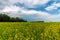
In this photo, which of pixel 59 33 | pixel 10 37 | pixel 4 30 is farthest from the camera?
pixel 4 30

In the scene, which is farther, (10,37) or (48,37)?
(10,37)

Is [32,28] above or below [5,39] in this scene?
above

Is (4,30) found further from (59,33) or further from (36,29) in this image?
(59,33)

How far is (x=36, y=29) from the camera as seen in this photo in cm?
1057

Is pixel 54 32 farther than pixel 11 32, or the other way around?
pixel 11 32

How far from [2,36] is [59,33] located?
404 centimetres

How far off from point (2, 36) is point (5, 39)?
52 centimetres

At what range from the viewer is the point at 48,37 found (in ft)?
31.9

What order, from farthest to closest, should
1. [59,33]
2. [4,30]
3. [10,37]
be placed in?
[4,30]
[10,37]
[59,33]

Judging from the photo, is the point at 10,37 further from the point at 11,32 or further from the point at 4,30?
the point at 4,30

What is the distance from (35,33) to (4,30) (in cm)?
263

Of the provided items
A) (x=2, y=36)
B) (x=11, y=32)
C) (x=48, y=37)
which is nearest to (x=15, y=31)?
(x=11, y=32)

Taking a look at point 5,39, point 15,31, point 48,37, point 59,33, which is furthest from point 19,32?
point 59,33

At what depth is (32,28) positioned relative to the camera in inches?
424
